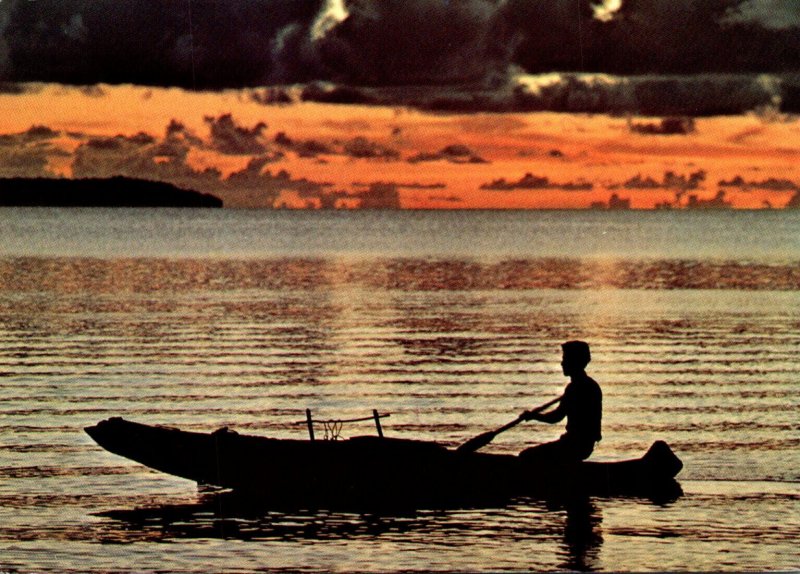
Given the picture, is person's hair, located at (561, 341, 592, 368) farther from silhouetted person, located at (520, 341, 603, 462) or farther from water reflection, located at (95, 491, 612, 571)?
water reflection, located at (95, 491, 612, 571)

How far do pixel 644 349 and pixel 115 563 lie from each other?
79.3 ft

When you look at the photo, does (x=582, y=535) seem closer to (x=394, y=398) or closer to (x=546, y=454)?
(x=546, y=454)

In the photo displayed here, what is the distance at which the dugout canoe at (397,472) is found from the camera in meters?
17.7

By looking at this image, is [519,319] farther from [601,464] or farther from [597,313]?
[601,464]

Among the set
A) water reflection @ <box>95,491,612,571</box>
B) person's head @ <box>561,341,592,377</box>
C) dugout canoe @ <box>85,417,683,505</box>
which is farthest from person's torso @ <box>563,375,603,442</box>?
water reflection @ <box>95,491,612,571</box>

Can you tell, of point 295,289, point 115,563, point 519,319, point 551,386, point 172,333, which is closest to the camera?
point 115,563

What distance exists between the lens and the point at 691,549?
1527 centimetres

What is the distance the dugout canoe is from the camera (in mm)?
17672

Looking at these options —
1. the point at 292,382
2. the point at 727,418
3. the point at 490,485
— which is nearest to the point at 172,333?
the point at 292,382

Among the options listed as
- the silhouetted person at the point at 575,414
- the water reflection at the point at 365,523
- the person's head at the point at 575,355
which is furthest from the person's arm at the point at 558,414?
the water reflection at the point at 365,523

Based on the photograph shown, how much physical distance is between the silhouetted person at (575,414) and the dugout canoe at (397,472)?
19 centimetres

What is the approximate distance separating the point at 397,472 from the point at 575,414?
2.32 metres

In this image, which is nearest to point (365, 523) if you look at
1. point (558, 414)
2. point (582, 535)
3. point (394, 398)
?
point (582, 535)

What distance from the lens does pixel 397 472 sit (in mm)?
17609
